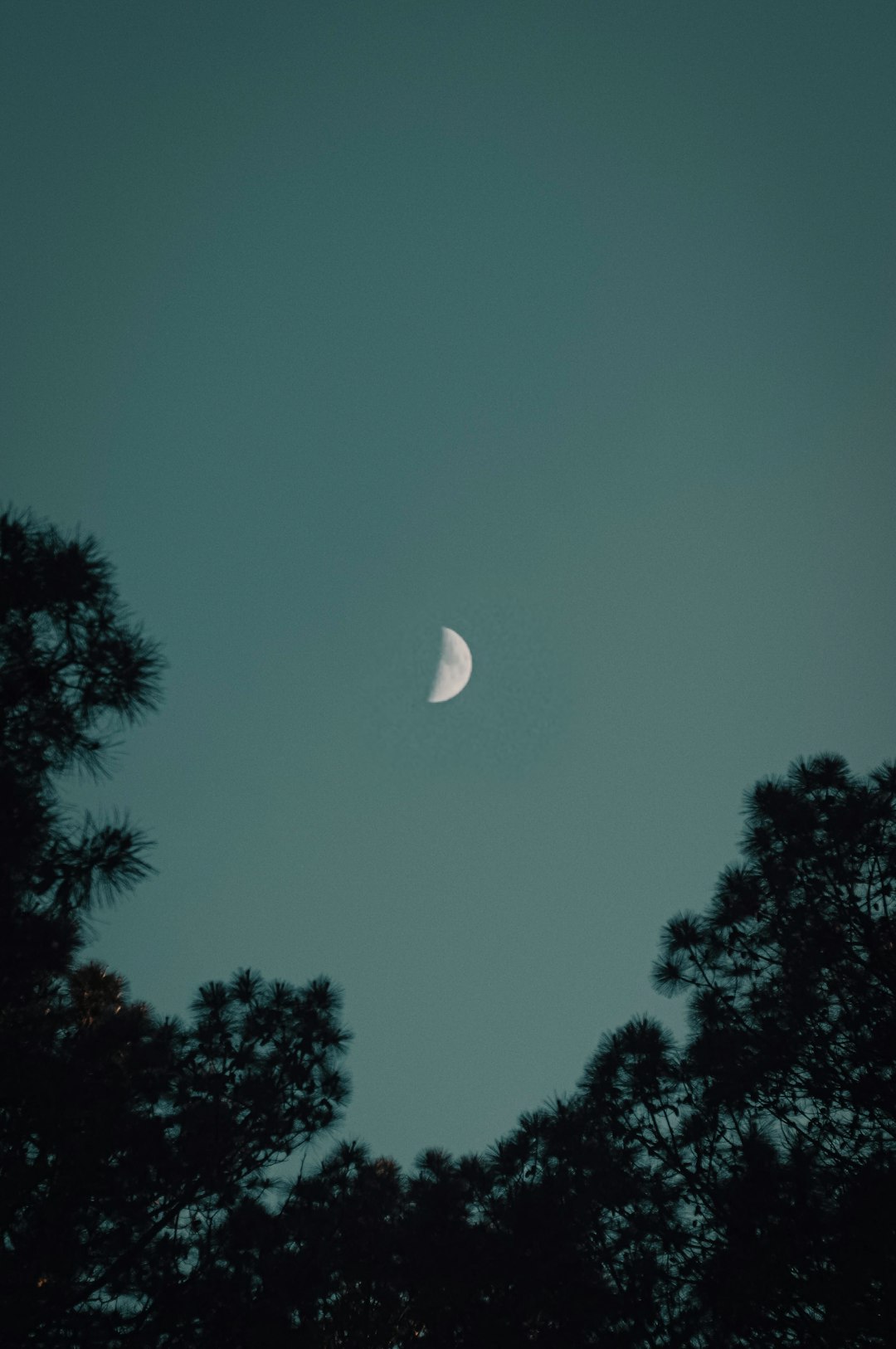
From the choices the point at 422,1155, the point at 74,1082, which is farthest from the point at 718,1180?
the point at 74,1082

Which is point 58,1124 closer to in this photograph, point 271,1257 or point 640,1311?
point 271,1257

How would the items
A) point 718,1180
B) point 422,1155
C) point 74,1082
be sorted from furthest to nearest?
point 422,1155, point 718,1180, point 74,1082

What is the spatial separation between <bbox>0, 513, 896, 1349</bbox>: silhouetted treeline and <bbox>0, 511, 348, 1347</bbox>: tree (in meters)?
0.02

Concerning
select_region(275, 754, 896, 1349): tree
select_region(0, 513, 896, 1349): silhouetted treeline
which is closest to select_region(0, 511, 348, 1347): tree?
select_region(0, 513, 896, 1349): silhouetted treeline

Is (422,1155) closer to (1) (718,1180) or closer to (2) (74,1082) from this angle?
(1) (718,1180)

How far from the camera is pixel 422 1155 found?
10.1m

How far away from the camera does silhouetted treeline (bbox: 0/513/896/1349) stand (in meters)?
5.38

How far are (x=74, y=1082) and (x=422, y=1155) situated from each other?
6561 mm

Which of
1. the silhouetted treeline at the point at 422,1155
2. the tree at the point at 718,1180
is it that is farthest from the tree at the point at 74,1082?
the tree at the point at 718,1180

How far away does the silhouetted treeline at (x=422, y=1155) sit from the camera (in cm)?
538

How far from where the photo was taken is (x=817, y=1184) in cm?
635

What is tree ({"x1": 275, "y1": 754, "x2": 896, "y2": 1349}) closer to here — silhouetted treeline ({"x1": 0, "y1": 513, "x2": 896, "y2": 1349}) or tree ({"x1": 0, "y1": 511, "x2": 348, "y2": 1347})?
silhouetted treeline ({"x1": 0, "y1": 513, "x2": 896, "y2": 1349})

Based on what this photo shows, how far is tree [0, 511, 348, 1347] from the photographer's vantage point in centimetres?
503

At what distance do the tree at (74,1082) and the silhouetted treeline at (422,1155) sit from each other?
22mm
